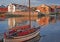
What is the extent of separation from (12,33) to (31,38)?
4.38 ft

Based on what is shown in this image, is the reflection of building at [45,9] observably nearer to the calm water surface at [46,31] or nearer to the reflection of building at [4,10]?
the reflection of building at [4,10]

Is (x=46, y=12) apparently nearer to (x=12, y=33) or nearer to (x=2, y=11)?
(x=2, y=11)

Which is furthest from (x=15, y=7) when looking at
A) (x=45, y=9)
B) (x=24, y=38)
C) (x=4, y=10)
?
(x=24, y=38)

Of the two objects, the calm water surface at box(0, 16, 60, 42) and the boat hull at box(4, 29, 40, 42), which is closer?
the boat hull at box(4, 29, 40, 42)

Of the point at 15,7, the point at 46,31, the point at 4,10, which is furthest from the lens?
the point at 4,10

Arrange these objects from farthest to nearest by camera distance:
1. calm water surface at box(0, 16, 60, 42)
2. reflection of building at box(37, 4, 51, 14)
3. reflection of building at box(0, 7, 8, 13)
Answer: reflection of building at box(37, 4, 51, 14) → reflection of building at box(0, 7, 8, 13) → calm water surface at box(0, 16, 60, 42)

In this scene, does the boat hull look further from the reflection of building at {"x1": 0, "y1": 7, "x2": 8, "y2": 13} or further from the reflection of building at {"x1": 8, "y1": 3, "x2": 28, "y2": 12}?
the reflection of building at {"x1": 0, "y1": 7, "x2": 8, "y2": 13}

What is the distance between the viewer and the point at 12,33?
1052cm

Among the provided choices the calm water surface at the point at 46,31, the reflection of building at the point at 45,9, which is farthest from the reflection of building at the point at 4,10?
the calm water surface at the point at 46,31

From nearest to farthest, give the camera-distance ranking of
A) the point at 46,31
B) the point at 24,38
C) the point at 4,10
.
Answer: the point at 24,38 → the point at 46,31 → the point at 4,10

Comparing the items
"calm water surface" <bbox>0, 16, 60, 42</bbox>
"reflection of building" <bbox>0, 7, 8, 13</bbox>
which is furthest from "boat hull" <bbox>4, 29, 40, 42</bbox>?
"reflection of building" <bbox>0, 7, 8, 13</bbox>

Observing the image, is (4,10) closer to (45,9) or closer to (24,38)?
(45,9)

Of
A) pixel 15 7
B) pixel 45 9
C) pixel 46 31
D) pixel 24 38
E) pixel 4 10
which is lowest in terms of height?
pixel 4 10

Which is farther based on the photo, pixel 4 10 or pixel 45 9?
pixel 45 9
